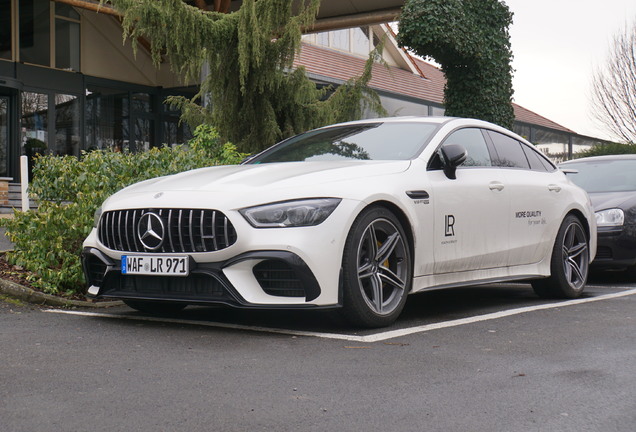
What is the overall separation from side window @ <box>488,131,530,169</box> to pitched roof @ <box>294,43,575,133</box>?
14.6 meters

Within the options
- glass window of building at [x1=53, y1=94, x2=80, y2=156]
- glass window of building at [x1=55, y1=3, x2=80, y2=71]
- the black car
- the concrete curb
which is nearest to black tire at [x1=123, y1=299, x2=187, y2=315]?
the concrete curb

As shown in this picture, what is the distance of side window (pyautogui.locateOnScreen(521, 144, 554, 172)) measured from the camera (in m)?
7.18

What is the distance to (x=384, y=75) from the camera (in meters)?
29.3

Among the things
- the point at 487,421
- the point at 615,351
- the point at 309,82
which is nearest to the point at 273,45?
the point at 309,82

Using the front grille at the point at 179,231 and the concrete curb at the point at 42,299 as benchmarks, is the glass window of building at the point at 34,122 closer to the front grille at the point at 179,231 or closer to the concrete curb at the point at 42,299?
the concrete curb at the point at 42,299

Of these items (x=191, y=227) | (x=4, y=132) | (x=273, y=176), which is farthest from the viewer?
(x=4, y=132)

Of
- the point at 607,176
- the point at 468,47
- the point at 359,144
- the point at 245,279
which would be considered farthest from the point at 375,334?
the point at 468,47

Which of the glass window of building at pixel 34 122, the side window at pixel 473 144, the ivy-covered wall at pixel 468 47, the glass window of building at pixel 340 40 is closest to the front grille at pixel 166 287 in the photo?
the side window at pixel 473 144

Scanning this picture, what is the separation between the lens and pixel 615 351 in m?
4.53

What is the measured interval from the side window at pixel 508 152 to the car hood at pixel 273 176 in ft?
4.76

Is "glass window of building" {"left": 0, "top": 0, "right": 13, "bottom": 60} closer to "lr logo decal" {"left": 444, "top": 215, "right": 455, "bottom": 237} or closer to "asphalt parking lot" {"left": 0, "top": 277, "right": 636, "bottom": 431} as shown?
"asphalt parking lot" {"left": 0, "top": 277, "right": 636, "bottom": 431}

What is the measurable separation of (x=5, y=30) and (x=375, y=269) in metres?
18.1

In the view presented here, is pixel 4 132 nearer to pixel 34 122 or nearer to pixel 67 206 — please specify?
pixel 34 122

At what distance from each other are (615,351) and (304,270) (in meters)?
1.79
